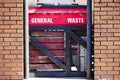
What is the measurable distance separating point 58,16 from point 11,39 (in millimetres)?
881

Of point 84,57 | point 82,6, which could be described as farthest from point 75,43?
point 82,6

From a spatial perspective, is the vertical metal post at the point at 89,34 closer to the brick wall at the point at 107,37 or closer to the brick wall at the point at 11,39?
the brick wall at the point at 107,37

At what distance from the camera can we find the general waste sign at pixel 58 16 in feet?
16.3

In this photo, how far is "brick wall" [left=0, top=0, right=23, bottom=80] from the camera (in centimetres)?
459

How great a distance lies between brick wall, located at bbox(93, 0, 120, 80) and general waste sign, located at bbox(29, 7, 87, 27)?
44 centimetres

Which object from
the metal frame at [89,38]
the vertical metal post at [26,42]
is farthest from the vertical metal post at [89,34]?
the vertical metal post at [26,42]

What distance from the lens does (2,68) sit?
460 cm

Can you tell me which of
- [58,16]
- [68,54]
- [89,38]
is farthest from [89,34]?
[58,16]

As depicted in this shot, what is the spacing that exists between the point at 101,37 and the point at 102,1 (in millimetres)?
Answer: 530

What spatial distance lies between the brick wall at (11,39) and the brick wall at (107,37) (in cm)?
112

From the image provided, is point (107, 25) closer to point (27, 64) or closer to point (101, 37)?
point (101, 37)

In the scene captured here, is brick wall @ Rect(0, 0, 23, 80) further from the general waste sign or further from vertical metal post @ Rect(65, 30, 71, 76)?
vertical metal post @ Rect(65, 30, 71, 76)

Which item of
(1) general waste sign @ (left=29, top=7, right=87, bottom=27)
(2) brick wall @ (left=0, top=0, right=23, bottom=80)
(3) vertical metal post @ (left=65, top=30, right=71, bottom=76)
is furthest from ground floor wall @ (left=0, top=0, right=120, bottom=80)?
(3) vertical metal post @ (left=65, top=30, right=71, bottom=76)

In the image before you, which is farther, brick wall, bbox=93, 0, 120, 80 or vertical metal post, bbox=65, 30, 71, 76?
vertical metal post, bbox=65, 30, 71, 76
